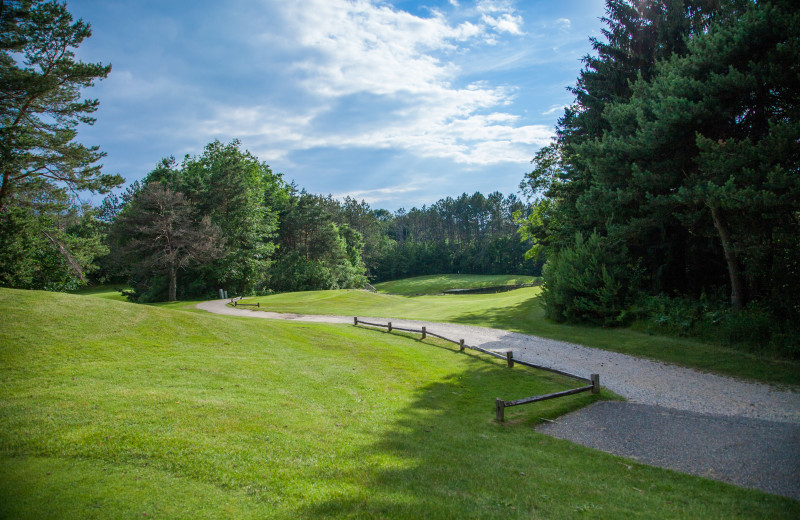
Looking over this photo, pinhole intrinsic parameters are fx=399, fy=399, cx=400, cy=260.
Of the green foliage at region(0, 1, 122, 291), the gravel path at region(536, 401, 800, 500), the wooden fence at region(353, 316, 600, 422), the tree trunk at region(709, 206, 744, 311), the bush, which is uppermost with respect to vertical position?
the green foliage at region(0, 1, 122, 291)

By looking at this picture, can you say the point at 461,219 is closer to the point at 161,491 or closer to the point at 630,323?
the point at 630,323

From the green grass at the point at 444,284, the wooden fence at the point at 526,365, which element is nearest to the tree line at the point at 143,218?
the green grass at the point at 444,284

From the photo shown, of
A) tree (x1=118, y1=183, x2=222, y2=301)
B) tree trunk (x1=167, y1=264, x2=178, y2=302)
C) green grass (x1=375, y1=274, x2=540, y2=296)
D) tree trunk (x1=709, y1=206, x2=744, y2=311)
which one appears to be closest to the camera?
tree trunk (x1=709, y1=206, x2=744, y2=311)

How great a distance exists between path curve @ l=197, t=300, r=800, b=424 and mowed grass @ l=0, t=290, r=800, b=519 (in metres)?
2.20

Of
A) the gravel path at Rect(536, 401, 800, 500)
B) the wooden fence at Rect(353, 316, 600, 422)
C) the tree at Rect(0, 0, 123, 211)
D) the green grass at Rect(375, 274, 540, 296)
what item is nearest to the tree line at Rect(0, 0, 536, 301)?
the tree at Rect(0, 0, 123, 211)

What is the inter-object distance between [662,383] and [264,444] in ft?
39.3

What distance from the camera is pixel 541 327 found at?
73.7 ft

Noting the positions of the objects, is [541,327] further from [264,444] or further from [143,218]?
[143,218]

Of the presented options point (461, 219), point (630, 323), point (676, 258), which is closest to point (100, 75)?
point (630, 323)

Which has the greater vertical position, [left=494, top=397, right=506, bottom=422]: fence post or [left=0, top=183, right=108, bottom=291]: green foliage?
[left=0, top=183, right=108, bottom=291]: green foliage

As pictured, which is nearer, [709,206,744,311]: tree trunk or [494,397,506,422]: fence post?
[494,397,506,422]: fence post

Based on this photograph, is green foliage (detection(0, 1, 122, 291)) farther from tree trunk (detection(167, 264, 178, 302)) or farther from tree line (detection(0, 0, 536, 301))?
tree trunk (detection(167, 264, 178, 302))

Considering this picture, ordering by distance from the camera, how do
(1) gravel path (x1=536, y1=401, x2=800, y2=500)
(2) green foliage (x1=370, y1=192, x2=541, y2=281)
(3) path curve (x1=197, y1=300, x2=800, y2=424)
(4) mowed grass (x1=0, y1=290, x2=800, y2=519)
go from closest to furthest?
(4) mowed grass (x1=0, y1=290, x2=800, y2=519), (1) gravel path (x1=536, y1=401, x2=800, y2=500), (3) path curve (x1=197, y1=300, x2=800, y2=424), (2) green foliage (x1=370, y1=192, x2=541, y2=281)

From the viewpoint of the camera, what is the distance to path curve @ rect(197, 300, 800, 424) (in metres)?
10.1
